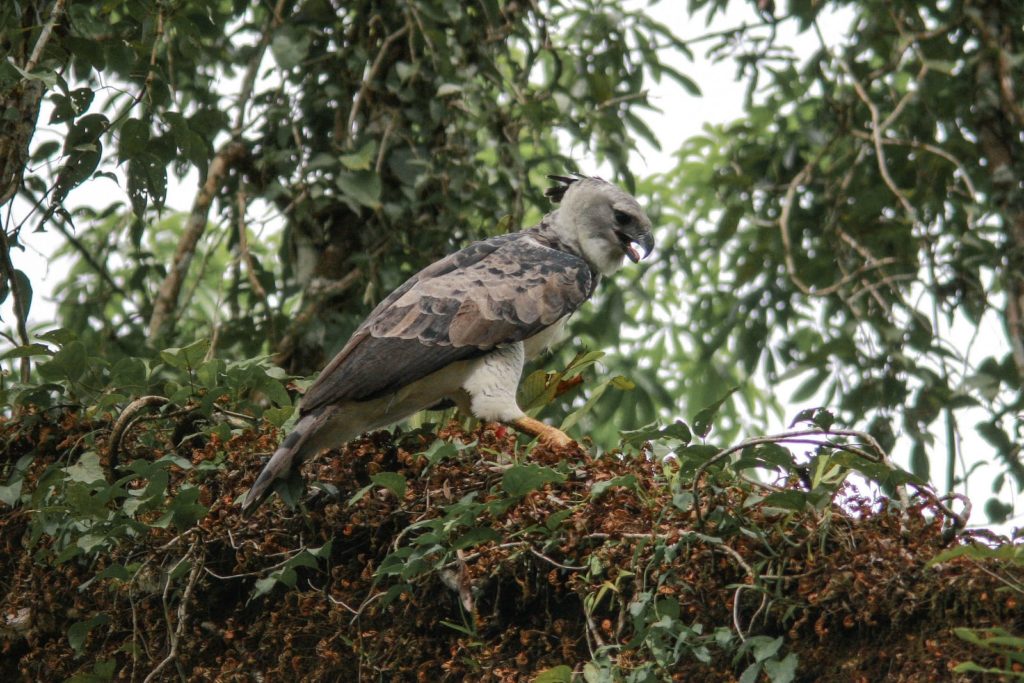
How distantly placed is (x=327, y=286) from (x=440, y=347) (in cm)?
178

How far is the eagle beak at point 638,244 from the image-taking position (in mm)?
4410

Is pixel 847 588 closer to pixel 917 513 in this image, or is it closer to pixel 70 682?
pixel 917 513

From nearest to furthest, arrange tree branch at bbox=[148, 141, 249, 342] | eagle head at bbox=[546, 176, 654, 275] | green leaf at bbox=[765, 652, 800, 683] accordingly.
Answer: green leaf at bbox=[765, 652, 800, 683], eagle head at bbox=[546, 176, 654, 275], tree branch at bbox=[148, 141, 249, 342]

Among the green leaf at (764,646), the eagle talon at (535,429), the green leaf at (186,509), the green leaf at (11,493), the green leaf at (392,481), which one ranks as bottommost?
the green leaf at (11,493)

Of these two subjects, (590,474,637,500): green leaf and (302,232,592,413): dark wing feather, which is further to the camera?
(302,232,592,413): dark wing feather

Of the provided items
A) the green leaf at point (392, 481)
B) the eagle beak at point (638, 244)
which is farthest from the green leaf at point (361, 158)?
the green leaf at point (392, 481)

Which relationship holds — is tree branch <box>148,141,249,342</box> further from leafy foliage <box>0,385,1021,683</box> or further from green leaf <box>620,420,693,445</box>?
green leaf <box>620,420,693,445</box>

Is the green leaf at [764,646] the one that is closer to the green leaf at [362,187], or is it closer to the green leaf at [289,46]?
the green leaf at [362,187]

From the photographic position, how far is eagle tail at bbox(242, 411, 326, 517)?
2.91m

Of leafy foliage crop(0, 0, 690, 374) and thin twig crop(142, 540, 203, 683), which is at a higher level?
leafy foliage crop(0, 0, 690, 374)

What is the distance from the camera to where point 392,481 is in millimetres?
2826

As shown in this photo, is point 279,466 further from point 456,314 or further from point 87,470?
point 456,314

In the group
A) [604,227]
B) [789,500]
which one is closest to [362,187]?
[604,227]

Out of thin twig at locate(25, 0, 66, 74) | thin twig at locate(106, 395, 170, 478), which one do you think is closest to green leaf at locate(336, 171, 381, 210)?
thin twig at locate(25, 0, 66, 74)
